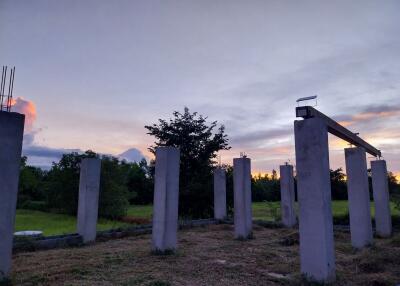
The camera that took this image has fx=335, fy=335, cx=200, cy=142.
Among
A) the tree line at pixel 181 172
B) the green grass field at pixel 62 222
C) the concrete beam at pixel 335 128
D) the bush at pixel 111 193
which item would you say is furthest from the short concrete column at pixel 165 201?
the bush at pixel 111 193

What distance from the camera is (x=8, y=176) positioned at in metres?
5.04

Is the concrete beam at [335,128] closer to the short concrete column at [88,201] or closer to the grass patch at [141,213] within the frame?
the short concrete column at [88,201]

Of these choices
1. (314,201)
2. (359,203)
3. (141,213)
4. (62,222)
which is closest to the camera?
(314,201)

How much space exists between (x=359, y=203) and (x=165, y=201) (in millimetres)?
4746

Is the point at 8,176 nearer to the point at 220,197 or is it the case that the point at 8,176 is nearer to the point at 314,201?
the point at 314,201

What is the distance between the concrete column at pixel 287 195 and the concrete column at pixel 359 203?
4594 millimetres

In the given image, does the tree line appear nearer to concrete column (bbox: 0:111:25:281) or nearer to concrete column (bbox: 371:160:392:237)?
concrete column (bbox: 371:160:392:237)

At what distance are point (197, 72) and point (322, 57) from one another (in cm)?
366

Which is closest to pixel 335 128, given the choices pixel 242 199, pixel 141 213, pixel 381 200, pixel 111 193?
pixel 242 199

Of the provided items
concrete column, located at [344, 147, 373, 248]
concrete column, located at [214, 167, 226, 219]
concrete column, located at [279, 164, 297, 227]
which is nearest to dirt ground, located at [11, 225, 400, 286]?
concrete column, located at [344, 147, 373, 248]

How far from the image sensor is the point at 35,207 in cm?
2514

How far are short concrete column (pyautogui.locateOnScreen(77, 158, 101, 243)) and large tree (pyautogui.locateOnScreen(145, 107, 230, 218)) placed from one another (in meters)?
7.07

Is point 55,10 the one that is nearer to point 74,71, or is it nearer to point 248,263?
point 74,71

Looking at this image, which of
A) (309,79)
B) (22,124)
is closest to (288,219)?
(309,79)
